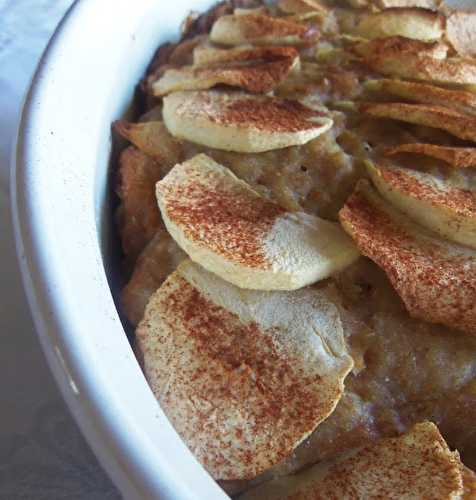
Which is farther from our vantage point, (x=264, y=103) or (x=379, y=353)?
(x=264, y=103)

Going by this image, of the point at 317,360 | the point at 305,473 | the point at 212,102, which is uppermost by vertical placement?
the point at 212,102

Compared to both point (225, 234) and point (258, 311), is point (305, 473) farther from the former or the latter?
point (225, 234)

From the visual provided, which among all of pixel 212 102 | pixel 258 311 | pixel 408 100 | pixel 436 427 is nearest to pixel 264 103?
pixel 212 102

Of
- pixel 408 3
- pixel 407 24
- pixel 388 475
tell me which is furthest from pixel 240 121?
pixel 408 3

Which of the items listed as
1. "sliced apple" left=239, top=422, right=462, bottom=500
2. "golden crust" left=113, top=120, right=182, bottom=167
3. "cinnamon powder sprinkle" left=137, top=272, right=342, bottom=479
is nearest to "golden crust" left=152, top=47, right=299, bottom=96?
"golden crust" left=113, top=120, right=182, bottom=167

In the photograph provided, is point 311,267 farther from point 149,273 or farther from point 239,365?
point 149,273

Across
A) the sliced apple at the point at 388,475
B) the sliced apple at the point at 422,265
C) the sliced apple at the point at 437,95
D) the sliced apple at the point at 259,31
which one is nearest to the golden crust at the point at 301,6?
the sliced apple at the point at 259,31

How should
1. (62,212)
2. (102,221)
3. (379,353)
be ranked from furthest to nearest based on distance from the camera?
(102,221) < (379,353) < (62,212)

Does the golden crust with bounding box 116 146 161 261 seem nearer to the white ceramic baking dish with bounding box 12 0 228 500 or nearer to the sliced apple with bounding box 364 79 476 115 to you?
the white ceramic baking dish with bounding box 12 0 228 500
